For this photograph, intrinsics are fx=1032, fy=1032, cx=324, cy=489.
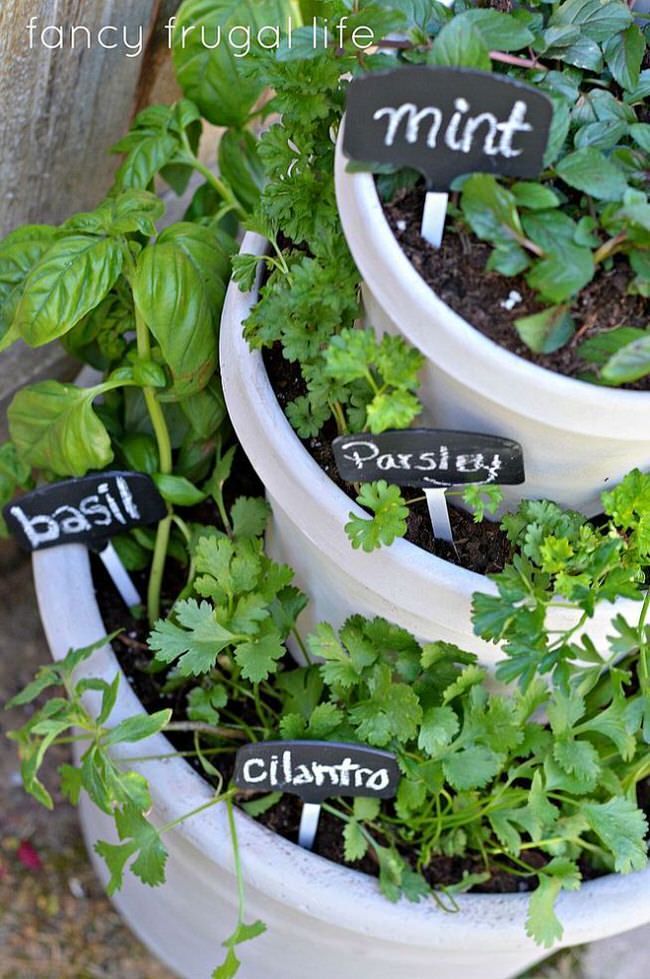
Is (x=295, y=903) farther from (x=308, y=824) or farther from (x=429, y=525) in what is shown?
(x=429, y=525)

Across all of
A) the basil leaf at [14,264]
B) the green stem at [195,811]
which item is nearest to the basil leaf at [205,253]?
the basil leaf at [14,264]

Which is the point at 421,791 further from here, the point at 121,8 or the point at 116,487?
the point at 121,8

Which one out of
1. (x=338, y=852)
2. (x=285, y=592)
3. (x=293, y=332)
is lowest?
(x=338, y=852)

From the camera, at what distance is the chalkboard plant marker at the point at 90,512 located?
3.50 ft

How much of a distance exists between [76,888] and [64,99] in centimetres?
107

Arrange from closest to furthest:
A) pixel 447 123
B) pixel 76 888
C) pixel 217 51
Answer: pixel 447 123
pixel 217 51
pixel 76 888

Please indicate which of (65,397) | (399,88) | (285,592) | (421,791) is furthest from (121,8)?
(421,791)

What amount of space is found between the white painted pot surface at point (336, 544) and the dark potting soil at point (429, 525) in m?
0.04

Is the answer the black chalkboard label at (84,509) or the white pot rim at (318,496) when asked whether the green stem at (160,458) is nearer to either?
the black chalkboard label at (84,509)

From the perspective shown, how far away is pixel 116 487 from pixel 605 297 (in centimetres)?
54

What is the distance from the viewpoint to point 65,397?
1034 mm

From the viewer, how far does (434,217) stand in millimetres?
754

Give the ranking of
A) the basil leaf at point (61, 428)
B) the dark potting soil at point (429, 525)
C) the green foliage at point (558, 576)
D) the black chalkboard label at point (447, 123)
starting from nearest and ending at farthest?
the black chalkboard label at point (447, 123) → the green foliage at point (558, 576) → the dark potting soil at point (429, 525) → the basil leaf at point (61, 428)

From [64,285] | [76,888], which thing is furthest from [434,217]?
[76,888]
